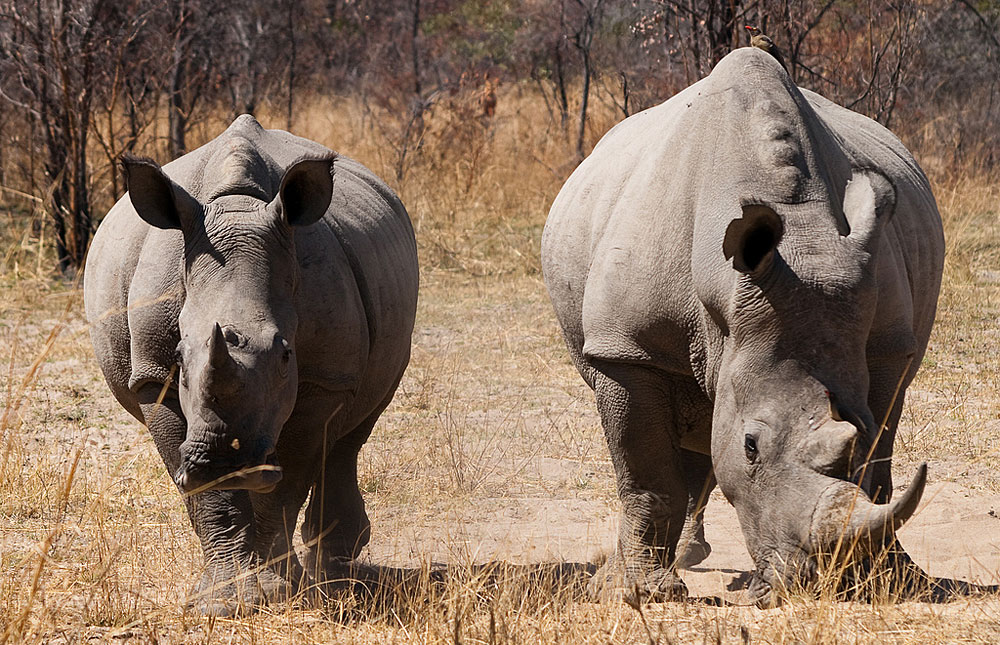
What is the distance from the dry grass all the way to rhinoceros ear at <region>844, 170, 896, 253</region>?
1053 millimetres

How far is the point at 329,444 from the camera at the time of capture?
15.2ft

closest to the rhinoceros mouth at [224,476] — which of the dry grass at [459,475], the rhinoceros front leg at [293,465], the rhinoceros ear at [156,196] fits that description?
the dry grass at [459,475]

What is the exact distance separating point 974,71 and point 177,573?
54.9 ft

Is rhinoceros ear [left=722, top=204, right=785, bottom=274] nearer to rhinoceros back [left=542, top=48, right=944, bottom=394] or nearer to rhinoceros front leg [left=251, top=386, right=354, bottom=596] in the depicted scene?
rhinoceros back [left=542, top=48, right=944, bottom=394]

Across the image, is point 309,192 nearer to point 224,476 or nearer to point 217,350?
point 217,350

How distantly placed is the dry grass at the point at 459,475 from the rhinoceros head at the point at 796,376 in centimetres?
23

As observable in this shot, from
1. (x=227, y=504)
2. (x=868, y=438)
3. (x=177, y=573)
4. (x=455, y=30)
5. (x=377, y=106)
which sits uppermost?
(x=455, y=30)

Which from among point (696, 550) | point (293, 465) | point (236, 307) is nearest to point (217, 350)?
point (236, 307)

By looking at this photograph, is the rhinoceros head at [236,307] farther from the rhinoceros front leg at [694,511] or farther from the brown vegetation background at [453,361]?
the rhinoceros front leg at [694,511]

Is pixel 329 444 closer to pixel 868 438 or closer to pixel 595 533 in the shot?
pixel 595 533

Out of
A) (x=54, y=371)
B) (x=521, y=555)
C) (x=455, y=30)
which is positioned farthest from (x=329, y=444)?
(x=455, y=30)

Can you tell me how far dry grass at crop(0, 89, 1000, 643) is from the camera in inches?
144

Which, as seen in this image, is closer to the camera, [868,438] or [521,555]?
[868,438]

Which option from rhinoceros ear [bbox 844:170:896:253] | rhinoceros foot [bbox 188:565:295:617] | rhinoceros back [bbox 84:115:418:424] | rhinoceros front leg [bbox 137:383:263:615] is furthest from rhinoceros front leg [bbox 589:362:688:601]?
rhinoceros front leg [bbox 137:383:263:615]
